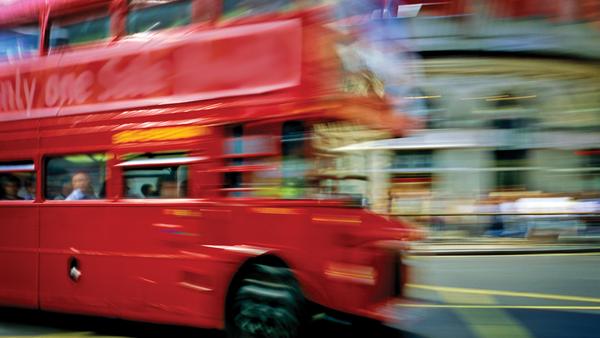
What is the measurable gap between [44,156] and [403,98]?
142 inches

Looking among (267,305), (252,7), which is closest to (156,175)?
(267,305)

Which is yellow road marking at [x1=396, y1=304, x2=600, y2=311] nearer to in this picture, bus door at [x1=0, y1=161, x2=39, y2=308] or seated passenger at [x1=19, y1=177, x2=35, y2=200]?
bus door at [x1=0, y1=161, x2=39, y2=308]

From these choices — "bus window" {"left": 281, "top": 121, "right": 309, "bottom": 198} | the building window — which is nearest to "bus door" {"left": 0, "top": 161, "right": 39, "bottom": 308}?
"bus window" {"left": 281, "top": 121, "right": 309, "bottom": 198}

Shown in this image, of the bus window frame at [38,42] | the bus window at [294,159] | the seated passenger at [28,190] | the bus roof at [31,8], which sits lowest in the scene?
the seated passenger at [28,190]

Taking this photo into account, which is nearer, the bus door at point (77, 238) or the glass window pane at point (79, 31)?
the bus door at point (77, 238)

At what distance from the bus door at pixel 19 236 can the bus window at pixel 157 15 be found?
73.6 inches

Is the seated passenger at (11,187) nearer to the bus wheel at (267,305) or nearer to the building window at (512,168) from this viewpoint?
the bus wheel at (267,305)

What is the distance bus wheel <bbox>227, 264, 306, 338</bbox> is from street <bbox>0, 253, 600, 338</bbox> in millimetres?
945

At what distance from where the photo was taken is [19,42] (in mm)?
7031

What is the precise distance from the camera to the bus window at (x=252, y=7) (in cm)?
544

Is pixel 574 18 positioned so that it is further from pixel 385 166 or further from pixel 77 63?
pixel 77 63

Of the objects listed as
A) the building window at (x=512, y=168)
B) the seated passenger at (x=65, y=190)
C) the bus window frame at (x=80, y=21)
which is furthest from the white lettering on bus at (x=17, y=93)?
the building window at (x=512, y=168)

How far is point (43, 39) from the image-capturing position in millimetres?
6770

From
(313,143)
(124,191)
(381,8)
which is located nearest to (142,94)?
(124,191)
